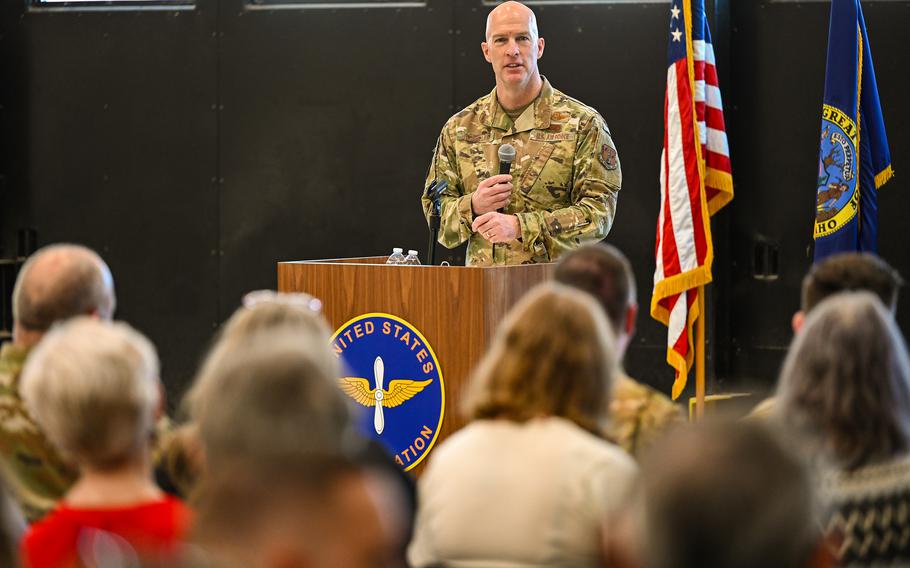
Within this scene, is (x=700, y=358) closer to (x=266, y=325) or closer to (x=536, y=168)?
(x=536, y=168)

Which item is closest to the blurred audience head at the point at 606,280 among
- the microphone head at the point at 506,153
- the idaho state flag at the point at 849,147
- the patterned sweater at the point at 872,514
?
the patterned sweater at the point at 872,514

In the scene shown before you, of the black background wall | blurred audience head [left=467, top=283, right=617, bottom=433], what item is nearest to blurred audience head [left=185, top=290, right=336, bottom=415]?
blurred audience head [left=467, top=283, right=617, bottom=433]

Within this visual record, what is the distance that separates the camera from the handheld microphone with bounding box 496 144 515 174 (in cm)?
428

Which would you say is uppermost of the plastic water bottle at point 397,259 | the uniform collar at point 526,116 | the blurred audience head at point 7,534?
the uniform collar at point 526,116

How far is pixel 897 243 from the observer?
19.0ft

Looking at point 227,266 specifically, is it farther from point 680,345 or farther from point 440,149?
point 680,345

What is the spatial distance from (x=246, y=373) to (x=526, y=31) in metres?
3.03

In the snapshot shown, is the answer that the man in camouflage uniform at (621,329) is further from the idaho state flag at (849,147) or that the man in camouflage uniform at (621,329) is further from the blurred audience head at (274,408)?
the idaho state flag at (849,147)

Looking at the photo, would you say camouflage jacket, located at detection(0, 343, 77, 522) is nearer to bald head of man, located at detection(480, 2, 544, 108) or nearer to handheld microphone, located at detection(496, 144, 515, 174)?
handheld microphone, located at detection(496, 144, 515, 174)

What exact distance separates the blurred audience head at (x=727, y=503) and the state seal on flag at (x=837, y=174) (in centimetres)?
380

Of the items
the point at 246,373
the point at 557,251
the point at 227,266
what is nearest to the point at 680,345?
the point at 557,251

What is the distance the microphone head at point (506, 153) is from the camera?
14.0ft

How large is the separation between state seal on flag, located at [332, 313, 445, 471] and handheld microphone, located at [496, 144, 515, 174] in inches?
26.4

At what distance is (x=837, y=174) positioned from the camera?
4934 mm
